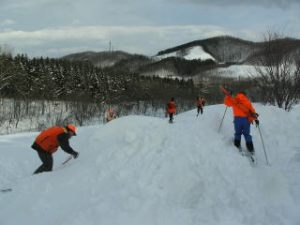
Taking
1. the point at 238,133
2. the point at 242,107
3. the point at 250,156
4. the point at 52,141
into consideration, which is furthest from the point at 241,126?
the point at 52,141

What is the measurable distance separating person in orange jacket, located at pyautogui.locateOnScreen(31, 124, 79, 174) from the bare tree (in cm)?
1560

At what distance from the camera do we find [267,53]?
82.3ft

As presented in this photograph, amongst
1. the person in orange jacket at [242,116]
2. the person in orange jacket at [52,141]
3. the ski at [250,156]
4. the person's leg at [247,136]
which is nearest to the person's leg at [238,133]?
the person in orange jacket at [242,116]

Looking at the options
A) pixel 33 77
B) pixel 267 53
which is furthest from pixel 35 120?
pixel 267 53

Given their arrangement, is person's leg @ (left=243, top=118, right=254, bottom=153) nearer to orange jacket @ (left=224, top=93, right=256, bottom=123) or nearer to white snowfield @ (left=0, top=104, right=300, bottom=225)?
orange jacket @ (left=224, top=93, right=256, bottom=123)

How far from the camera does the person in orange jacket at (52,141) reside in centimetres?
1102

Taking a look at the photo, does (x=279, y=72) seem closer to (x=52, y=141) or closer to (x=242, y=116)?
(x=242, y=116)

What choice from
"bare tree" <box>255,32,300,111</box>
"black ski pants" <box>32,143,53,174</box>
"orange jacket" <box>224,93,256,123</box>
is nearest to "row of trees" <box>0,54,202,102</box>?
"bare tree" <box>255,32,300,111</box>

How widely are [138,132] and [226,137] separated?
3.29m

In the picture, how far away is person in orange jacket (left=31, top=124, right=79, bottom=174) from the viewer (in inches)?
434

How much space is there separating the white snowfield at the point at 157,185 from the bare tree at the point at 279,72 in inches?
485

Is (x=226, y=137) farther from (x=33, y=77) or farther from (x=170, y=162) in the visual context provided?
(x=33, y=77)

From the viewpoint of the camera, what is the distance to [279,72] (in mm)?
24609

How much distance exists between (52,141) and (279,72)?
55.5ft
